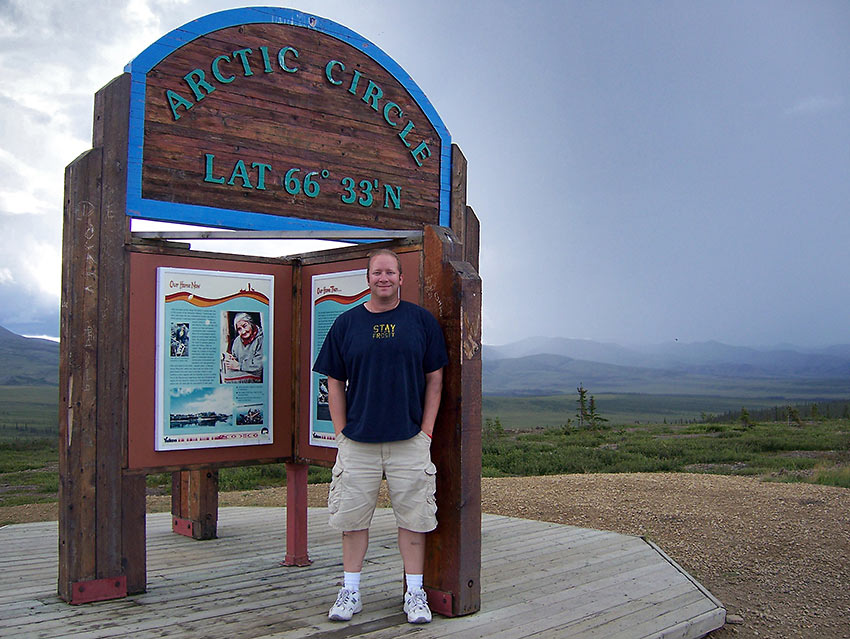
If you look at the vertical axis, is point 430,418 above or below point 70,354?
below

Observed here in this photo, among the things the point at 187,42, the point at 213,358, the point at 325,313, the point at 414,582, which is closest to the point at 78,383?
the point at 213,358

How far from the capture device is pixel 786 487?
10344 millimetres

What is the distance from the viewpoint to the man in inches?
164

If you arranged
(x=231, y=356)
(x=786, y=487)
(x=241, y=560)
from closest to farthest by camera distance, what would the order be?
(x=231, y=356), (x=241, y=560), (x=786, y=487)

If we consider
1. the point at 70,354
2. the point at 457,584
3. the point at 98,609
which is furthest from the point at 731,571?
the point at 70,354

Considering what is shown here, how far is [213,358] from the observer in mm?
5242

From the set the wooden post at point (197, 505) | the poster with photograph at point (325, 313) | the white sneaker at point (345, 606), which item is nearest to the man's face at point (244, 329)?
the poster with photograph at point (325, 313)

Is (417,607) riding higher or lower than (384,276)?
lower

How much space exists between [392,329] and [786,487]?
26.7 ft

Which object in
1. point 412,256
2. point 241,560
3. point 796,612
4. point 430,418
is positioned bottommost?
point 796,612

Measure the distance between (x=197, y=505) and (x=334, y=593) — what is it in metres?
2.26

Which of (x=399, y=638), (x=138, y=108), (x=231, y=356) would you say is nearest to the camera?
(x=399, y=638)

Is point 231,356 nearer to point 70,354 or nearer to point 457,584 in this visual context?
point 70,354

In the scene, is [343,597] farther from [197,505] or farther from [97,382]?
[197,505]
